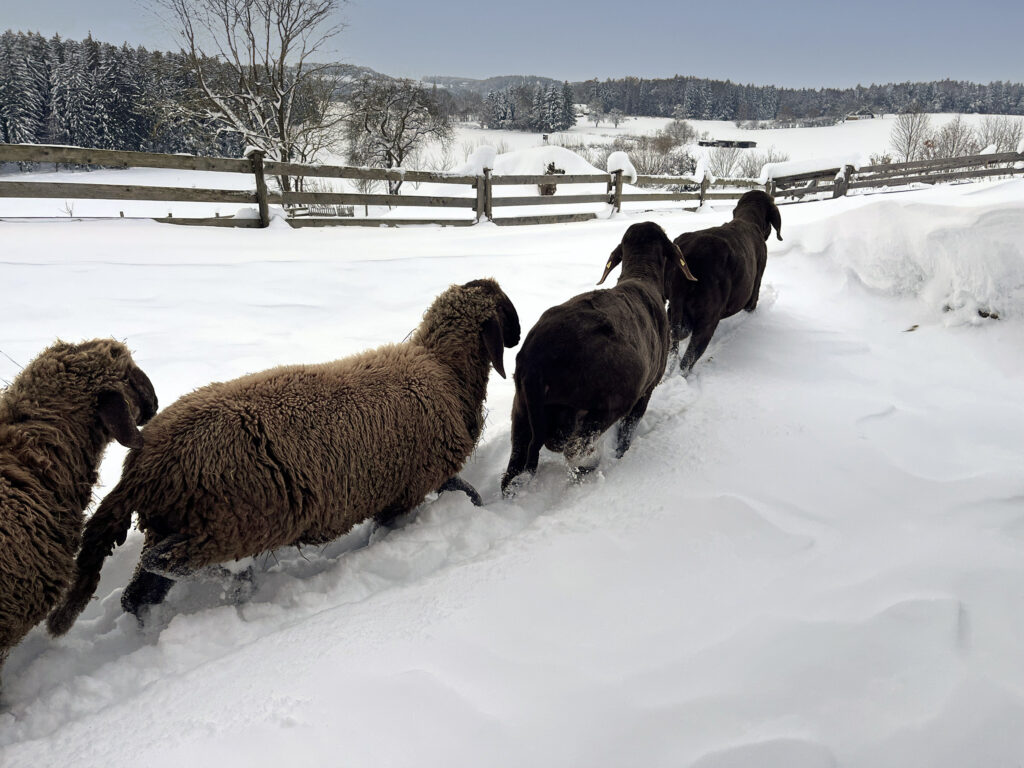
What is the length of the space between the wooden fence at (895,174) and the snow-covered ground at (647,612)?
1830 centimetres

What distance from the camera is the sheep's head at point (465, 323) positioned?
320 centimetres

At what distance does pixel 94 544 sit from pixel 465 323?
206 centimetres

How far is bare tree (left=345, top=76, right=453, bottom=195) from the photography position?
28.5 meters

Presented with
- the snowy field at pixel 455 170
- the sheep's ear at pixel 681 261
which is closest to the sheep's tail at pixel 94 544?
the sheep's ear at pixel 681 261

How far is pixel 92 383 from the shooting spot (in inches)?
87.4

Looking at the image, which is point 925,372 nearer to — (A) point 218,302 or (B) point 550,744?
(B) point 550,744

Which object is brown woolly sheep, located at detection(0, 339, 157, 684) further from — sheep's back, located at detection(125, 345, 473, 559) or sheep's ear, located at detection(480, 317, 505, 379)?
sheep's ear, located at detection(480, 317, 505, 379)

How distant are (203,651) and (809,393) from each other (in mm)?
4375

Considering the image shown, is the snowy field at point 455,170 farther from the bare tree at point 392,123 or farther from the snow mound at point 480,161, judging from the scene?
the bare tree at point 392,123

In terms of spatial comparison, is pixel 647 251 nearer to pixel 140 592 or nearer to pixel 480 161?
pixel 140 592

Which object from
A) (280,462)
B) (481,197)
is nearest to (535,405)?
(280,462)

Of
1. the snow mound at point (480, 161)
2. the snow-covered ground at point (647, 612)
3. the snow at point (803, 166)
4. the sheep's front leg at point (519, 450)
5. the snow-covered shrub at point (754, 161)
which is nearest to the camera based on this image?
the snow-covered ground at point (647, 612)

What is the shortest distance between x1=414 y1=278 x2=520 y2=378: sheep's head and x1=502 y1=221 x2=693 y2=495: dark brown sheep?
228 mm

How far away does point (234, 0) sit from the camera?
1805cm
